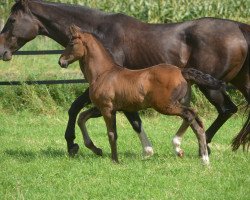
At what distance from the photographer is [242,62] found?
8.54 m

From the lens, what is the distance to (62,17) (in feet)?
29.2

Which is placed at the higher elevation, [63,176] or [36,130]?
[63,176]

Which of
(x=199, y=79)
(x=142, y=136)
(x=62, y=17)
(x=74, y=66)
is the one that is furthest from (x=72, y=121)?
(x=74, y=66)

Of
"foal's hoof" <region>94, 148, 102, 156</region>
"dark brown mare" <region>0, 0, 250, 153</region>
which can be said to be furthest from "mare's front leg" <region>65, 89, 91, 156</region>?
"foal's hoof" <region>94, 148, 102, 156</region>

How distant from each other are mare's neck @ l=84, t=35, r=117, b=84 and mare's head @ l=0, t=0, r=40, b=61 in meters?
1.23

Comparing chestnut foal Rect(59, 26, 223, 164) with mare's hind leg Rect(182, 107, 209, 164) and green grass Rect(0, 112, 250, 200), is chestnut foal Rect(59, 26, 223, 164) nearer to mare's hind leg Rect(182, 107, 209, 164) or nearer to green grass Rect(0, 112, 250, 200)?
mare's hind leg Rect(182, 107, 209, 164)

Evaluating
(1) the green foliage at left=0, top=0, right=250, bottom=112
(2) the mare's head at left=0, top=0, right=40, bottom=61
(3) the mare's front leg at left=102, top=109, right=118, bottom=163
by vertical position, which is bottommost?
(1) the green foliage at left=0, top=0, right=250, bottom=112

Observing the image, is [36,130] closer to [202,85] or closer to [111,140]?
[111,140]

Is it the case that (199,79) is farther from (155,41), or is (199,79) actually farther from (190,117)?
(155,41)

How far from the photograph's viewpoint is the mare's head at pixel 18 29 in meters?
8.98

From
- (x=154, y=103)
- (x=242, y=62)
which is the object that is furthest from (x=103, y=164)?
(x=242, y=62)

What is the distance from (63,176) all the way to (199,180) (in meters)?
1.45

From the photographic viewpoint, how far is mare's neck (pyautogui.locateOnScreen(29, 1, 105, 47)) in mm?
8766

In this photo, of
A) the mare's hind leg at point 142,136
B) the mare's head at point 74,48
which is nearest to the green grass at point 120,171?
the mare's hind leg at point 142,136
